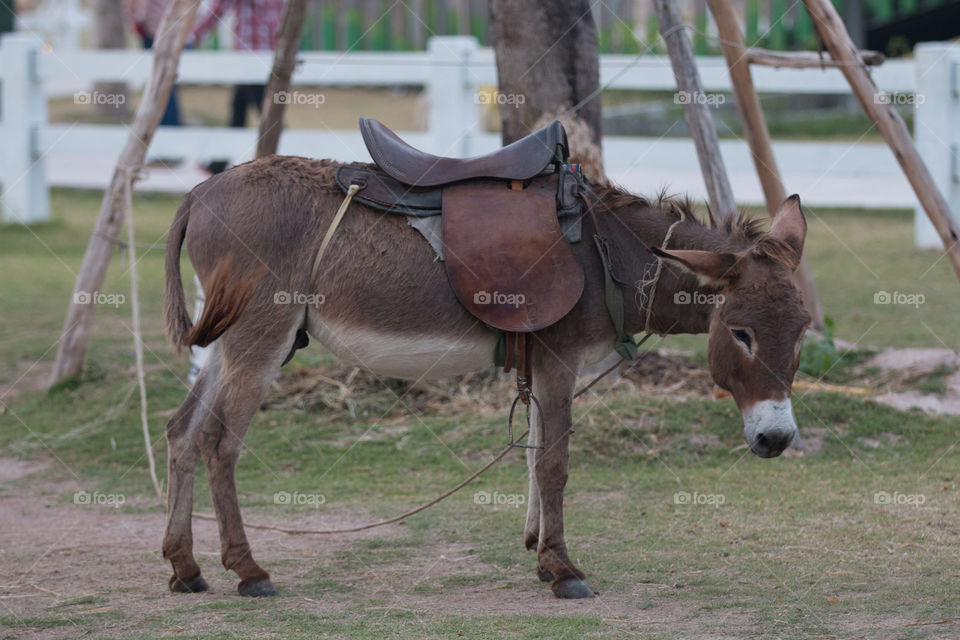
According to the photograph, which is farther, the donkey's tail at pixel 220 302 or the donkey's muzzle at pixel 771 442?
the donkey's tail at pixel 220 302

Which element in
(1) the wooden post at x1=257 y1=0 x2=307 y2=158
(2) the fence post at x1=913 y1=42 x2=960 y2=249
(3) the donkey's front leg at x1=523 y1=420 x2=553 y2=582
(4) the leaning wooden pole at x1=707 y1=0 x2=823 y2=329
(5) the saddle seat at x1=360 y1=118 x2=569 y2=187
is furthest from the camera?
(2) the fence post at x1=913 y1=42 x2=960 y2=249

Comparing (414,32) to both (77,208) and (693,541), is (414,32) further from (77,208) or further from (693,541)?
(693,541)

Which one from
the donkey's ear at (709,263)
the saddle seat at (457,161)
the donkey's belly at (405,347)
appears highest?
the saddle seat at (457,161)

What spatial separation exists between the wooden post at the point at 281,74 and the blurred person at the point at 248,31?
6.11 m

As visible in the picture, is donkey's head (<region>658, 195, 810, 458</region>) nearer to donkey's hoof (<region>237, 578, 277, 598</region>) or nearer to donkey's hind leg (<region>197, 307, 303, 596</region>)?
donkey's hind leg (<region>197, 307, 303, 596</region>)

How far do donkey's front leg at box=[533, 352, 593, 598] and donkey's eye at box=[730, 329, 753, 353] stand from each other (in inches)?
29.4

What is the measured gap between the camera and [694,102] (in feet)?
23.9

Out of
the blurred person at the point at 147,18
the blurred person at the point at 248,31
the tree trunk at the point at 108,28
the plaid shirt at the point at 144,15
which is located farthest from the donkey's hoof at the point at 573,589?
the tree trunk at the point at 108,28

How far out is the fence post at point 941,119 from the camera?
11766 millimetres

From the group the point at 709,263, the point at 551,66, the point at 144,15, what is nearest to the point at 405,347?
the point at 709,263

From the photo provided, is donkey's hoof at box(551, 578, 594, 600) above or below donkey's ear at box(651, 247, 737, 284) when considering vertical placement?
below

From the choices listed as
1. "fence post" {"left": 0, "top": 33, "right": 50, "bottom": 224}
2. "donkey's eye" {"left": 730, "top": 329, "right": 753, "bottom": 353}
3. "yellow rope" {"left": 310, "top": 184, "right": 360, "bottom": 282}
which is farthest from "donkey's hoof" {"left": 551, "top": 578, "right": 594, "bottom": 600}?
"fence post" {"left": 0, "top": 33, "right": 50, "bottom": 224}

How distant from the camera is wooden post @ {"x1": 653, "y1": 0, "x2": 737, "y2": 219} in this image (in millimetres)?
7246

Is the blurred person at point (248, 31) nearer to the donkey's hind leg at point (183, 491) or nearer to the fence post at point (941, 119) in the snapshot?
the fence post at point (941, 119)
